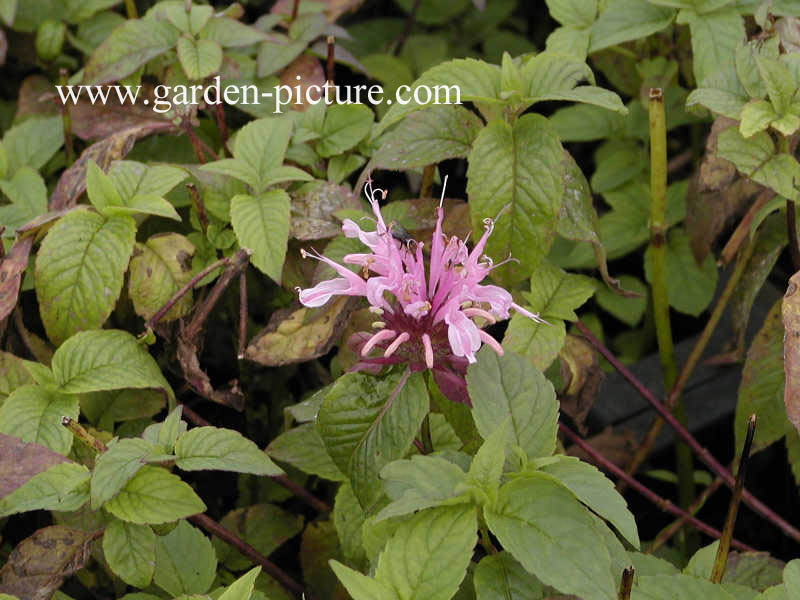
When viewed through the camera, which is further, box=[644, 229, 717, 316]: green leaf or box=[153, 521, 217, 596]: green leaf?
box=[644, 229, 717, 316]: green leaf

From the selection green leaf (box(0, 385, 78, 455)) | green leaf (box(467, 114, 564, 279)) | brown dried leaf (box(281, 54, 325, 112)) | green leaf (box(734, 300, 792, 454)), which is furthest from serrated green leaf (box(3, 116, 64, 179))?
green leaf (box(734, 300, 792, 454))

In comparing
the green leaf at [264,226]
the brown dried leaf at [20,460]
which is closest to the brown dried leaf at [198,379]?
the green leaf at [264,226]

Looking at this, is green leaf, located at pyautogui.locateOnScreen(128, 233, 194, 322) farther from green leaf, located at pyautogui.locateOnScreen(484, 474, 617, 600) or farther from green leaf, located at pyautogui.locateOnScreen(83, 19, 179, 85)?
green leaf, located at pyautogui.locateOnScreen(484, 474, 617, 600)

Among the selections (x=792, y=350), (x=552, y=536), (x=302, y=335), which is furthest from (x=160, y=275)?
(x=792, y=350)

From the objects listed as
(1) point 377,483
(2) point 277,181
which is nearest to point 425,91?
(2) point 277,181

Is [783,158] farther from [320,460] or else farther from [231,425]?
[231,425]
